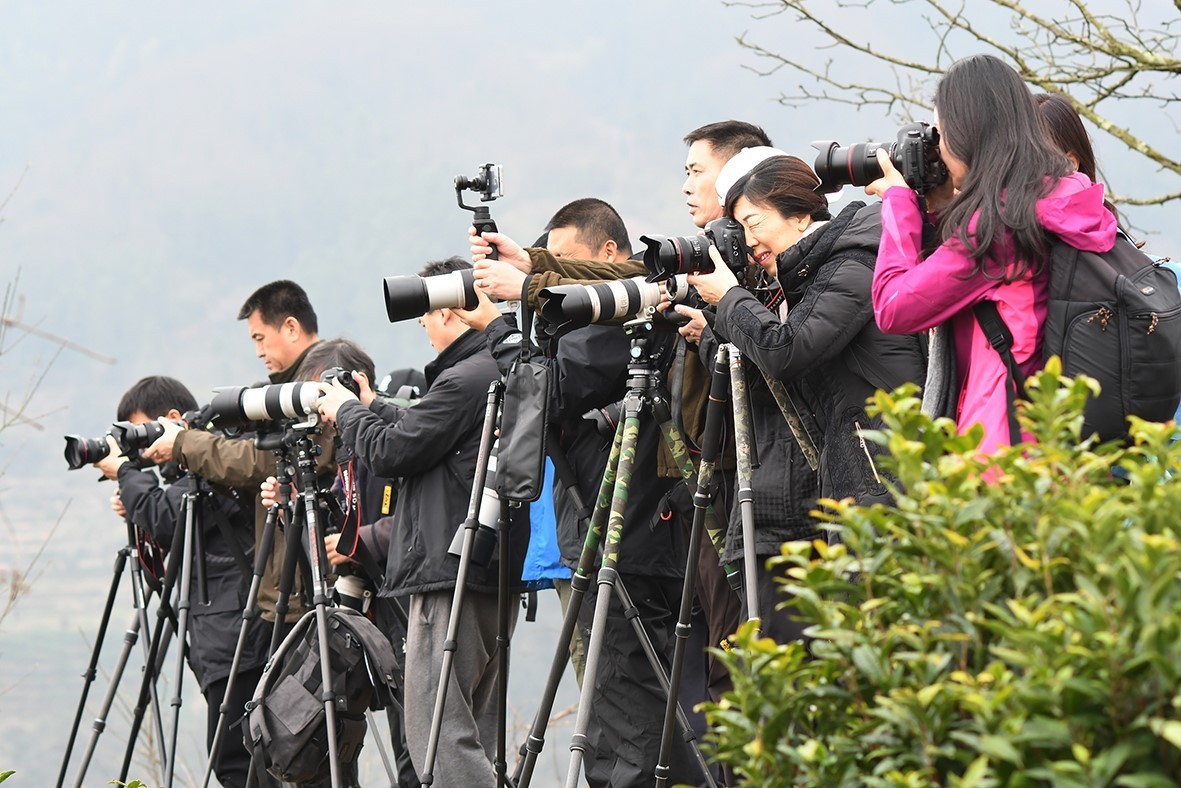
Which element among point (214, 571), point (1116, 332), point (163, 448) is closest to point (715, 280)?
point (1116, 332)

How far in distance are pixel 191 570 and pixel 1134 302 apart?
142 inches

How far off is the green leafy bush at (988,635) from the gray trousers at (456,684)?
2.48 meters

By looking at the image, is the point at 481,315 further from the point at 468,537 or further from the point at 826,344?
the point at 826,344

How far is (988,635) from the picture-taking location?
135 centimetres

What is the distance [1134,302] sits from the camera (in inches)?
92.4

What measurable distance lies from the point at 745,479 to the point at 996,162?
2.75 ft

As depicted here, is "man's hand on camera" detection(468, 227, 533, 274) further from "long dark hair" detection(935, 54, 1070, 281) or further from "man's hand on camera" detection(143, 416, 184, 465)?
"man's hand on camera" detection(143, 416, 184, 465)

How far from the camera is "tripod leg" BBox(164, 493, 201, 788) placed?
15.6 feet

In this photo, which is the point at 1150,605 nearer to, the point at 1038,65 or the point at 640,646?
the point at 640,646

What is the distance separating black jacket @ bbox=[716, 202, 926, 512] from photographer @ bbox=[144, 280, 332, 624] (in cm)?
222

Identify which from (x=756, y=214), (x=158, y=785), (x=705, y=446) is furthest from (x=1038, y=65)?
(x=158, y=785)

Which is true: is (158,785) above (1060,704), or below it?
below

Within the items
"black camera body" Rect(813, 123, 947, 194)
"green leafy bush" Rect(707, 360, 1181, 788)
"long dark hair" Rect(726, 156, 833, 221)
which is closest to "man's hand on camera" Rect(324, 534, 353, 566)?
"long dark hair" Rect(726, 156, 833, 221)

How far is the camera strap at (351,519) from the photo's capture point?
14.6ft
